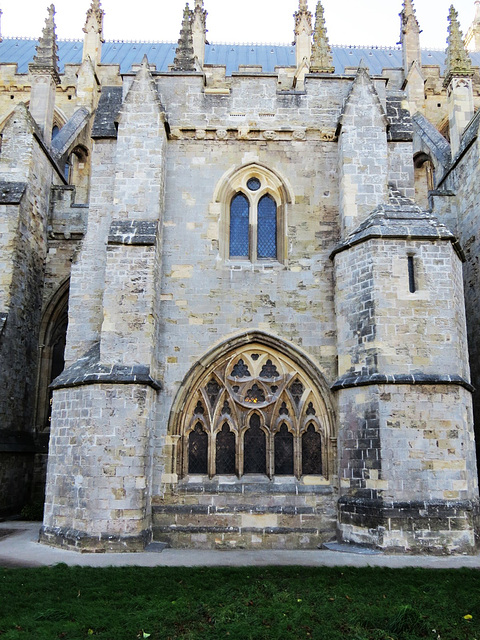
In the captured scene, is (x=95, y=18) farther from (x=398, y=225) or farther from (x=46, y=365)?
(x=398, y=225)

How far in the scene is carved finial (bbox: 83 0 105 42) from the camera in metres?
23.2

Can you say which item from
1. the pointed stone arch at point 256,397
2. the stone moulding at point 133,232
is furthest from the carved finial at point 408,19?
the pointed stone arch at point 256,397

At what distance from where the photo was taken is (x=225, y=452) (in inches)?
439

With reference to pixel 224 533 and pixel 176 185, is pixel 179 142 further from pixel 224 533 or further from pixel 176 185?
pixel 224 533

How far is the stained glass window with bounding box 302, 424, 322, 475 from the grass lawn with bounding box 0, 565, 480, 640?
9.42 ft

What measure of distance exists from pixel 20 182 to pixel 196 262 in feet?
18.2

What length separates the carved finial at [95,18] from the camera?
23203 mm

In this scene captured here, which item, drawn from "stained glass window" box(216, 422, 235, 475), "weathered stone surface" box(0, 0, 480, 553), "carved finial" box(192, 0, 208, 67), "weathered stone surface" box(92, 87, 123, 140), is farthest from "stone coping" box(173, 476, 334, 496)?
"carved finial" box(192, 0, 208, 67)

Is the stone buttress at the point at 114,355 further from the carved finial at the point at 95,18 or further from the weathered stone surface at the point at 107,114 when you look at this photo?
the carved finial at the point at 95,18

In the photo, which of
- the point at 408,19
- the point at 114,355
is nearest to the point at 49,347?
the point at 114,355

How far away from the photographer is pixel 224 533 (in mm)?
10430

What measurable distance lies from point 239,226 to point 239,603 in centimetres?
781

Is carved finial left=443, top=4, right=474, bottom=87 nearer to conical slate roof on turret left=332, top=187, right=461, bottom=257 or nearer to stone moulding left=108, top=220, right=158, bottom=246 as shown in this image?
conical slate roof on turret left=332, top=187, right=461, bottom=257

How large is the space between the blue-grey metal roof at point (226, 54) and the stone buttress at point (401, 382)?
19.5 metres
